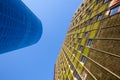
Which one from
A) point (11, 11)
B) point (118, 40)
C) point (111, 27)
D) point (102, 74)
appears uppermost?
point (11, 11)

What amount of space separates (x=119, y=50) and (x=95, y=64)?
14.5ft

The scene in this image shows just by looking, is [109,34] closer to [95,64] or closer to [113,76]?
[95,64]

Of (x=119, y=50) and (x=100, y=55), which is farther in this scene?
(x=100, y=55)

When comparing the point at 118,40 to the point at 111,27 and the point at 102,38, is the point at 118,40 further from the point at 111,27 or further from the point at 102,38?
the point at 102,38

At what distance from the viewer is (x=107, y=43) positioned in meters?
15.7

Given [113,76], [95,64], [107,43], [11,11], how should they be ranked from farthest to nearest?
[11,11] → [95,64] → [107,43] → [113,76]

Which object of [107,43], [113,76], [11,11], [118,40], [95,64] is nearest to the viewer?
[113,76]

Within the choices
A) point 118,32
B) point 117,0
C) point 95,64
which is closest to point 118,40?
point 118,32

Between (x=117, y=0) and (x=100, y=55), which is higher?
(x=117, y=0)

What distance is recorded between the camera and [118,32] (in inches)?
552

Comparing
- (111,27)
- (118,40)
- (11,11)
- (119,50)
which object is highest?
(11,11)

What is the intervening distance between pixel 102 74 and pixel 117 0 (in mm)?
8573

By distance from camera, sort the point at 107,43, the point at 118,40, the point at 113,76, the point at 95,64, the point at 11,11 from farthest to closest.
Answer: the point at 11,11 → the point at 95,64 → the point at 107,43 → the point at 118,40 → the point at 113,76

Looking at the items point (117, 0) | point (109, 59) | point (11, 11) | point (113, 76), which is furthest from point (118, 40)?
point (11, 11)
